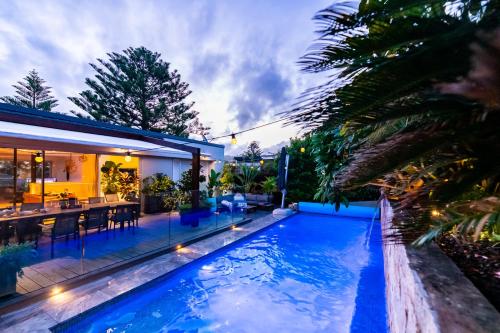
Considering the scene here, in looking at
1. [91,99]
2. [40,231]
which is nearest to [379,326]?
[40,231]

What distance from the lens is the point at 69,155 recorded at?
544 inches

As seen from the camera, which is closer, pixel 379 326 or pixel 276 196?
pixel 379 326

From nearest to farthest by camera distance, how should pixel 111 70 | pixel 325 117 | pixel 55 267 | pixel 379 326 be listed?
1. pixel 325 117
2. pixel 379 326
3. pixel 55 267
4. pixel 111 70

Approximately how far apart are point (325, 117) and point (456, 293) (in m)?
1.42

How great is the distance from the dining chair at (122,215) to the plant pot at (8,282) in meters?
3.23

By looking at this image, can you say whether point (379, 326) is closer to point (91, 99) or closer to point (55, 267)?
point (55, 267)

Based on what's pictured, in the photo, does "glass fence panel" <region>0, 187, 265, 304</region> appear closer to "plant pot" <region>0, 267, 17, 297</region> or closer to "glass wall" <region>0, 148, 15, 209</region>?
"plant pot" <region>0, 267, 17, 297</region>

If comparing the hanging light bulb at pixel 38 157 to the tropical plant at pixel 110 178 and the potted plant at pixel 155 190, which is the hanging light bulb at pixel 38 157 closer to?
the tropical plant at pixel 110 178

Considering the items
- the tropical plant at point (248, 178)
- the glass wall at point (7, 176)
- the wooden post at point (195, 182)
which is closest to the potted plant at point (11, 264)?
the wooden post at point (195, 182)

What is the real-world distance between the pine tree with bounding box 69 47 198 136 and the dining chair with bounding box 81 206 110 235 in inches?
830

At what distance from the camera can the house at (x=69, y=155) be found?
6.32 metres

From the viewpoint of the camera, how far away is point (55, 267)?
4965 mm

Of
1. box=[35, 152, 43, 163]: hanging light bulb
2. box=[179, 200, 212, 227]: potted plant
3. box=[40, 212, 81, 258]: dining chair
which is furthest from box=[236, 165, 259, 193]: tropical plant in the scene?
box=[40, 212, 81, 258]: dining chair

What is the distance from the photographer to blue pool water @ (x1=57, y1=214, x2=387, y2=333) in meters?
4.43
